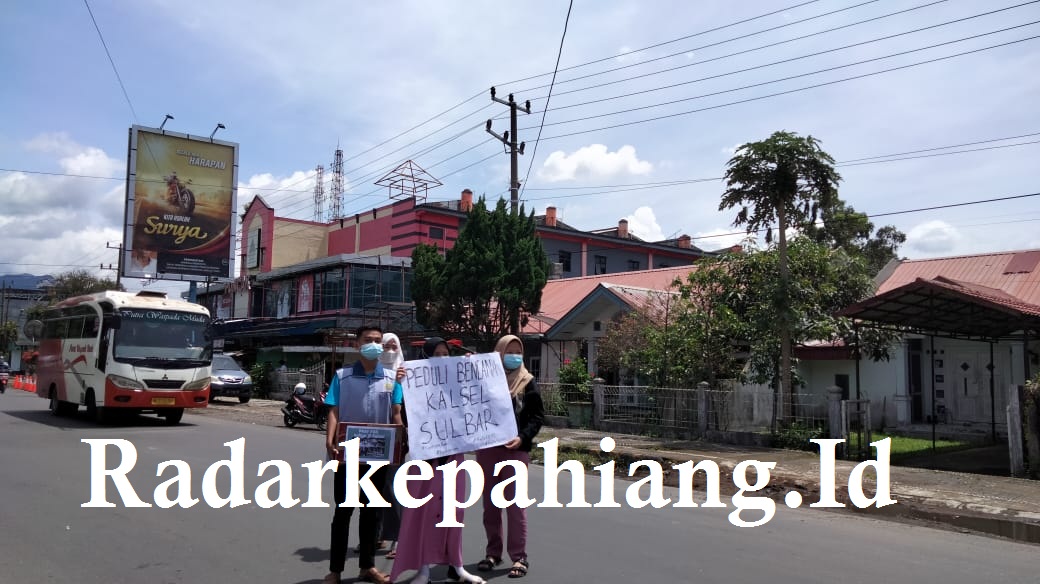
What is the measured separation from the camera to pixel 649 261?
45812 millimetres

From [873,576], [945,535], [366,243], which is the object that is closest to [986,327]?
[945,535]

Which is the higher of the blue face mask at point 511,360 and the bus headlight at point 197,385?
the blue face mask at point 511,360

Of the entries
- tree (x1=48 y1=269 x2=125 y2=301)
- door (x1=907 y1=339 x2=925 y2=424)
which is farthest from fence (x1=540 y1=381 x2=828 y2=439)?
tree (x1=48 y1=269 x2=125 y2=301)

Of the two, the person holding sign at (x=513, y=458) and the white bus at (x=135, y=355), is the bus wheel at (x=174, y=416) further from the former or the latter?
the person holding sign at (x=513, y=458)

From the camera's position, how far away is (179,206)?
1211 inches

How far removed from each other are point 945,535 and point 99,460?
428 inches

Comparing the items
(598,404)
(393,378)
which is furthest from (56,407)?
(393,378)

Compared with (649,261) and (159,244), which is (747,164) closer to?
(159,244)

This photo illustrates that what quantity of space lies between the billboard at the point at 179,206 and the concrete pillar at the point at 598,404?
60.4ft

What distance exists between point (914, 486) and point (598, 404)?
8.71m

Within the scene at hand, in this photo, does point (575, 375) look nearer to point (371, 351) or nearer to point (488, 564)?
point (488, 564)

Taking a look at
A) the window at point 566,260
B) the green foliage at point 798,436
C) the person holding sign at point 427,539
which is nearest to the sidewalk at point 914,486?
the green foliage at point 798,436

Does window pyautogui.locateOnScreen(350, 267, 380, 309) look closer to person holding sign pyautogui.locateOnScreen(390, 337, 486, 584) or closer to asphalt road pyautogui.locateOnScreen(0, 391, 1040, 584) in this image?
asphalt road pyautogui.locateOnScreen(0, 391, 1040, 584)

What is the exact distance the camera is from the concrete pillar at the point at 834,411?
46.7 ft
